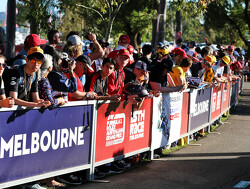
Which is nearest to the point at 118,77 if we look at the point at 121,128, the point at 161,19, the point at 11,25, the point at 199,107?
the point at 121,128

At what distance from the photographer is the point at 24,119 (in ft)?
19.1

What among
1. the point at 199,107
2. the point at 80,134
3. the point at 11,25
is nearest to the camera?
the point at 80,134

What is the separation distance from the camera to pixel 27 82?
6000 mm

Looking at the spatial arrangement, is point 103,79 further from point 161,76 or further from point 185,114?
point 185,114

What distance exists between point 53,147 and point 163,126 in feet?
11.9

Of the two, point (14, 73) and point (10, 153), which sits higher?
point (14, 73)

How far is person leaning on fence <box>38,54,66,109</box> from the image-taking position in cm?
623

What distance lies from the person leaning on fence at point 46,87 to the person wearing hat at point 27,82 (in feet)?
0.54

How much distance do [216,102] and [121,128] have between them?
6.96m

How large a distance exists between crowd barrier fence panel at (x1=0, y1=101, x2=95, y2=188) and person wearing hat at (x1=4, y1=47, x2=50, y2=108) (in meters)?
0.16

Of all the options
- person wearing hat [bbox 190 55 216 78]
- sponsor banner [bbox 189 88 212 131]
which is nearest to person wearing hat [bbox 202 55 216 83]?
person wearing hat [bbox 190 55 216 78]

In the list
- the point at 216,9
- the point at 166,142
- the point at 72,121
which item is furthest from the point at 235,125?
the point at 216,9

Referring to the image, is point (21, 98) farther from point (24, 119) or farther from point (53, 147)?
point (53, 147)

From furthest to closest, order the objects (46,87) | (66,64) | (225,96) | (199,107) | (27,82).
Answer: (225,96)
(199,107)
(66,64)
(46,87)
(27,82)
